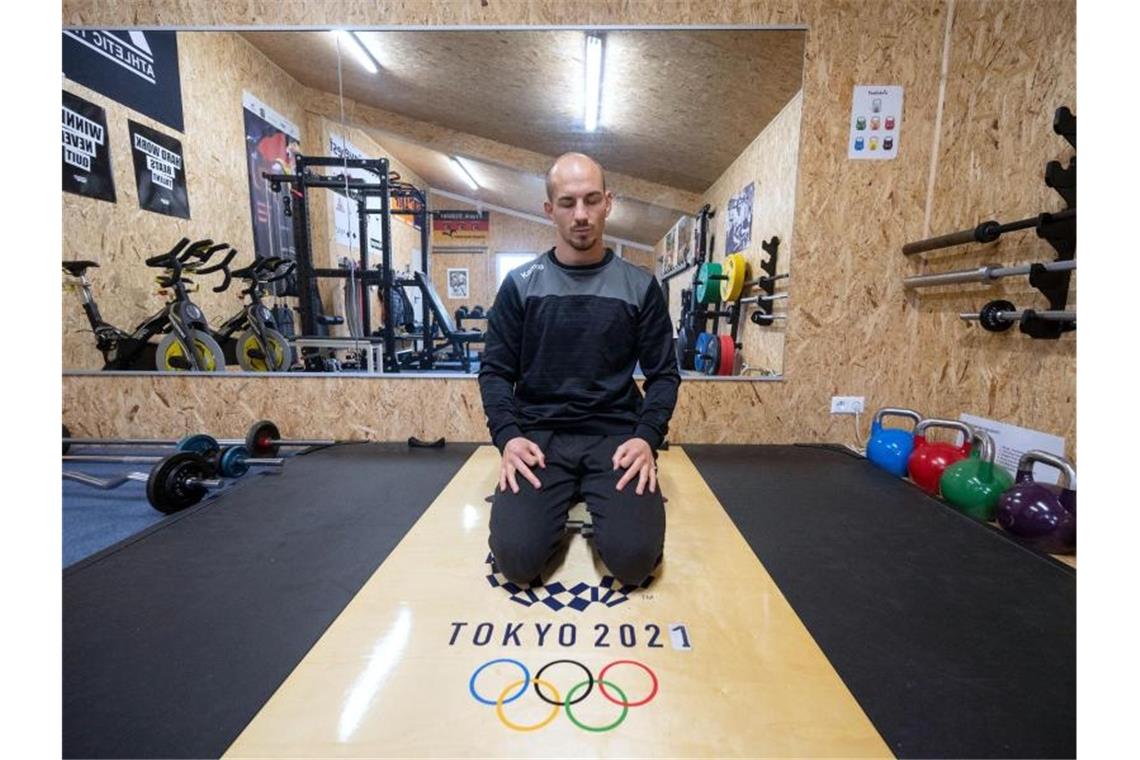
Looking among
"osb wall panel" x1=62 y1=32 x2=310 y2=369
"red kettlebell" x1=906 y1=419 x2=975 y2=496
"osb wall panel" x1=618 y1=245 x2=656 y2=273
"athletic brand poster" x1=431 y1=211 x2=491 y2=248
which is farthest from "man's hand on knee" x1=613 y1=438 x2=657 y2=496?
"osb wall panel" x1=62 y1=32 x2=310 y2=369

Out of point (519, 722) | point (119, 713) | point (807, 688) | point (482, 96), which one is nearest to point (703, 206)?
point (482, 96)

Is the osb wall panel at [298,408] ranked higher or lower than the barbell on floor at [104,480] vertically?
higher

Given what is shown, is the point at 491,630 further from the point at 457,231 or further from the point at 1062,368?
the point at 1062,368

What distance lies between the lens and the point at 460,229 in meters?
2.45

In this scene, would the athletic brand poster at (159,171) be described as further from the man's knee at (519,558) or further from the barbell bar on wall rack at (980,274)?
the barbell bar on wall rack at (980,274)

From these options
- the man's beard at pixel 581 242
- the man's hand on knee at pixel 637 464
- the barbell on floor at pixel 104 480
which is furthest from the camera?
the barbell on floor at pixel 104 480

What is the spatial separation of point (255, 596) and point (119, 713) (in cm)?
35

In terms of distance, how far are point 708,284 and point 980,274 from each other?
109 cm

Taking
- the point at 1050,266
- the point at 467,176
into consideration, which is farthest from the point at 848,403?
the point at 467,176

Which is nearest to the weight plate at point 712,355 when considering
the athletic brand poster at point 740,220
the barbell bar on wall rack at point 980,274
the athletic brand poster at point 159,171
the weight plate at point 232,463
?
the athletic brand poster at point 740,220

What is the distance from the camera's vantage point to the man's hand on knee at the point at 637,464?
4.30ft

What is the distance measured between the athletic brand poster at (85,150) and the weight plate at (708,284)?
9.67 ft

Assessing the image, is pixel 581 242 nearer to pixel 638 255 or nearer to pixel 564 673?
pixel 638 255

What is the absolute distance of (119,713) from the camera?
2.73ft
